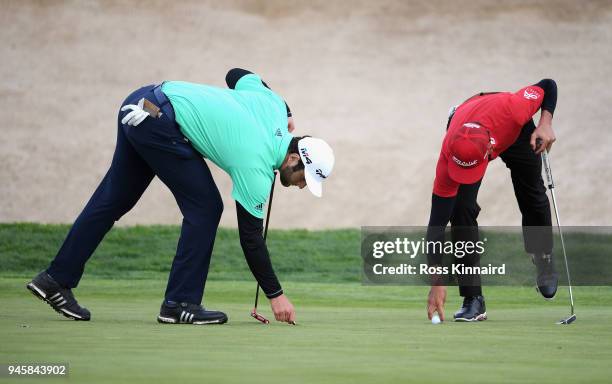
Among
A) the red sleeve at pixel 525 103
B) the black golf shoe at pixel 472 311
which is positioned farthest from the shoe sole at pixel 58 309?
the red sleeve at pixel 525 103

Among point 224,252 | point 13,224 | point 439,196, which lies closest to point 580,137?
point 224,252

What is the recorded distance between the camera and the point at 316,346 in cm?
436

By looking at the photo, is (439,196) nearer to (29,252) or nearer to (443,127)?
(29,252)

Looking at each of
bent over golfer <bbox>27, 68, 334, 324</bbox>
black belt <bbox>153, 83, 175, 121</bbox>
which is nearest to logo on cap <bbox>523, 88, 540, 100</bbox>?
bent over golfer <bbox>27, 68, 334, 324</bbox>

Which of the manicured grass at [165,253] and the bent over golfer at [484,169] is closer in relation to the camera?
the bent over golfer at [484,169]

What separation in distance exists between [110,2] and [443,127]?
203 inches

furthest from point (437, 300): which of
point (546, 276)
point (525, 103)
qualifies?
point (546, 276)

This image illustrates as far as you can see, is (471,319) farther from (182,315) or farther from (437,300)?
(182,315)

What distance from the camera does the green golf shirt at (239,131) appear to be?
5.27 m

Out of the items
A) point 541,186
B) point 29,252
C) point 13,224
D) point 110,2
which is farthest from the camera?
point 110,2

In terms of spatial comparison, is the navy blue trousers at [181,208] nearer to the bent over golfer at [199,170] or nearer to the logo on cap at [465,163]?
the bent over golfer at [199,170]

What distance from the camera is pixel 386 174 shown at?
1775cm

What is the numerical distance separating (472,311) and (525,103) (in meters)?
1.09

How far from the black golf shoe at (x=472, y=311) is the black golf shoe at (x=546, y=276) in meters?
0.67
